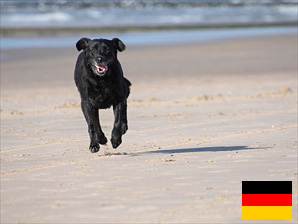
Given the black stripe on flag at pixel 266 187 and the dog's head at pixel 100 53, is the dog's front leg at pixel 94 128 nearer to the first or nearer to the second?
the dog's head at pixel 100 53

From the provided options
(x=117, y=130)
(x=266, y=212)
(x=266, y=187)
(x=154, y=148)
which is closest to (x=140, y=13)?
(x=154, y=148)

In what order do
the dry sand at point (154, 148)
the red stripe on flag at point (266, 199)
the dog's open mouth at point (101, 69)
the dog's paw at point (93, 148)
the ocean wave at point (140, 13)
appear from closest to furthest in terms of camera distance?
the red stripe on flag at point (266, 199)
the dry sand at point (154, 148)
the dog's open mouth at point (101, 69)
the dog's paw at point (93, 148)
the ocean wave at point (140, 13)

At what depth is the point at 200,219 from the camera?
4.77 meters

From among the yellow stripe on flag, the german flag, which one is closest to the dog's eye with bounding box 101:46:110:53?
the german flag

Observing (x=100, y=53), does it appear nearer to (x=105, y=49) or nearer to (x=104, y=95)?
(x=105, y=49)

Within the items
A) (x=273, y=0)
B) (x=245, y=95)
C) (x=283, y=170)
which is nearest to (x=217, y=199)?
(x=283, y=170)

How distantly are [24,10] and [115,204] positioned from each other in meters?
49.1

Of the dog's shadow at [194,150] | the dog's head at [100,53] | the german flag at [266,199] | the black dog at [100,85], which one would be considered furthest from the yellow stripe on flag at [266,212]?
the dog's head at [100,53]

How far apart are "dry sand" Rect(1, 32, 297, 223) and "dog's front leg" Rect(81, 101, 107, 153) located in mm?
119

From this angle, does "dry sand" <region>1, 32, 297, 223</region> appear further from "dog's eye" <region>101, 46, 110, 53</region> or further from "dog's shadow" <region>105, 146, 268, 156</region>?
"dog's eye" <region>101, 46, 110, 53</region>

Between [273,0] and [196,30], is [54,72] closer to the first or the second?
[196,30]

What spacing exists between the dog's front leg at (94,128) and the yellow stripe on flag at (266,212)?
101 inches

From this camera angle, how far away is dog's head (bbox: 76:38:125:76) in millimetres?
7066

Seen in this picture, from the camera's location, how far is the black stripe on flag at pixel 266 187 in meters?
5.42
